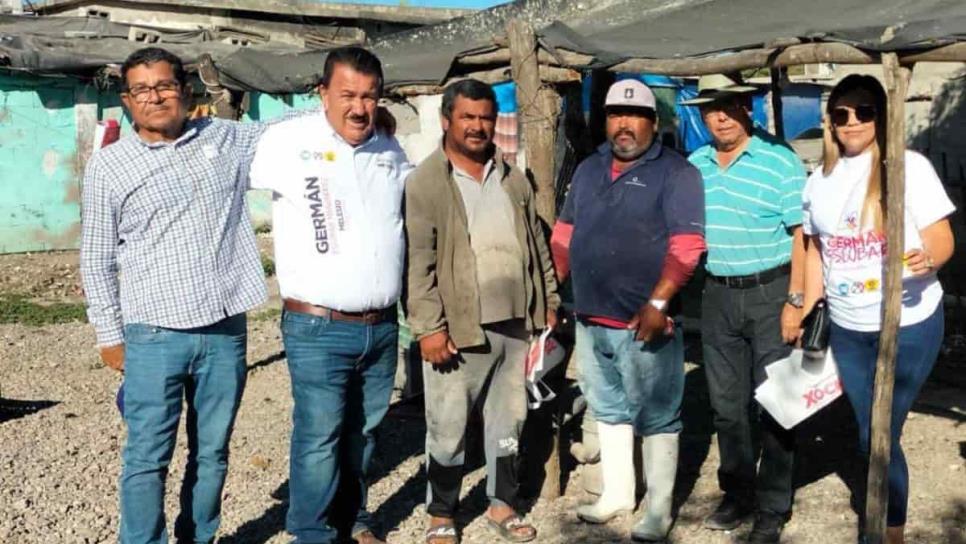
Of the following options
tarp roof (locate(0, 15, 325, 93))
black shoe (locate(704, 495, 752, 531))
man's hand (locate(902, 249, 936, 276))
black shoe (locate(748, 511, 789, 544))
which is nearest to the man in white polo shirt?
black shoe (locate(704, 495, 752, 531))

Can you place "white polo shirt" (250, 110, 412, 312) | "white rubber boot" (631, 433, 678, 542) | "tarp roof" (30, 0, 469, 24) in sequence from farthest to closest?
"tarp roof" (30, 0, 469, 24), "white rubber boot" (631, 433, 678, 542), "white polo shirt" (250, 110, 412, 312)

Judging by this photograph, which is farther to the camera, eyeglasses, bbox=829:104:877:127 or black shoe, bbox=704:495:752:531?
black shoe, bbox=704:495:752:531

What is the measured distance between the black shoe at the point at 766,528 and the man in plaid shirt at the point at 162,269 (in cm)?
232

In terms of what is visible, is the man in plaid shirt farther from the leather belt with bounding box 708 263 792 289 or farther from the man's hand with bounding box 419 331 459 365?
the leather belt with bounding box 708 263 792 289

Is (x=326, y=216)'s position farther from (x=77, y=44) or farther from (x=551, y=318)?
(x=77, y=44)

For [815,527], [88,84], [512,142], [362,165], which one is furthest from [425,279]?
[88,84]

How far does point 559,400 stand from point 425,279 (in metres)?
1.40

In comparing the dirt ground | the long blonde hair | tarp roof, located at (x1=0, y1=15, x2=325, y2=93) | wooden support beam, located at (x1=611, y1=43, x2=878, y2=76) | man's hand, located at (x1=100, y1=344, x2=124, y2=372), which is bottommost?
the dirt ground

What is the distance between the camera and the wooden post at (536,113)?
534cm

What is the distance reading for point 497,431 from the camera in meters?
4.89

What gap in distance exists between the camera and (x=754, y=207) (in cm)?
461

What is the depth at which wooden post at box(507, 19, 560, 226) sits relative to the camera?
534 centimetres

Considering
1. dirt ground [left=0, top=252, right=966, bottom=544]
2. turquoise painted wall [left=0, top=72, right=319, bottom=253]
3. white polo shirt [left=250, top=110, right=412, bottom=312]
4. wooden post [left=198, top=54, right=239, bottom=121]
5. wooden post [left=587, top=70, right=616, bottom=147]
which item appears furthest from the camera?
turquoise painted wall [left=0, top=72, right=319, bottom=253]

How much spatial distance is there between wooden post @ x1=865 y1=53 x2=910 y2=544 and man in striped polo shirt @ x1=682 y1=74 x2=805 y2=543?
593mm
